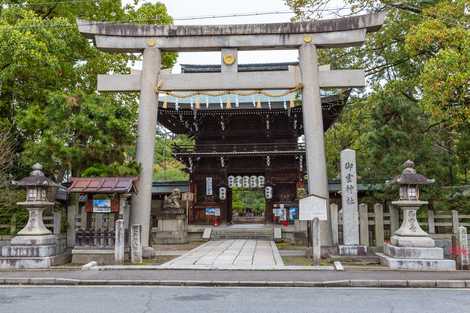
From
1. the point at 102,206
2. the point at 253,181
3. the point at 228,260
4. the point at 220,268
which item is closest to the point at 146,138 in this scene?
the point at 102,206

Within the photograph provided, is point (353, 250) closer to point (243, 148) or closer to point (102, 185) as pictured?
point (102, 185)

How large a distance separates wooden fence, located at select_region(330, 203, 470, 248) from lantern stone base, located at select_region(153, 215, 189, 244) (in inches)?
334

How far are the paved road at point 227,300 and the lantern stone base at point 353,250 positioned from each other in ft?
12.7

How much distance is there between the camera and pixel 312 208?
11.4 metres

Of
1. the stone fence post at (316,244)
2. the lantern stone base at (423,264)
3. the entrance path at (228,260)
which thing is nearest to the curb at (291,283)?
the lantern stone base at (423,264)

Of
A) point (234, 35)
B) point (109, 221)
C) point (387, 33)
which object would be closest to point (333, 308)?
point (109, 221)

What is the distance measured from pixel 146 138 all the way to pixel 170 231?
A: 26.5ft

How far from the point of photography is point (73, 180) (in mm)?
11992

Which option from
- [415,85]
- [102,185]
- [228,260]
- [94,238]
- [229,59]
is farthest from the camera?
[415,85]

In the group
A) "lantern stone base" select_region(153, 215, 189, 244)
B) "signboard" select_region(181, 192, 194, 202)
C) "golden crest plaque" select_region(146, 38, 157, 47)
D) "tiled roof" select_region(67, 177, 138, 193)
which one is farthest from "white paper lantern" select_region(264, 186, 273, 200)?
"tiled roof" select_region(67, 177, 138, 193)

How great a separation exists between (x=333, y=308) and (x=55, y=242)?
28.1 ft

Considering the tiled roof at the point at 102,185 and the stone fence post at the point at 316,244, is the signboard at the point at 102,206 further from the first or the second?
the stone fence post at the point at 316,244

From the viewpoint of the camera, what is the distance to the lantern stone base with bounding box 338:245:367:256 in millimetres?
11766

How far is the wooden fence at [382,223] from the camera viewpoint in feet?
42.5
